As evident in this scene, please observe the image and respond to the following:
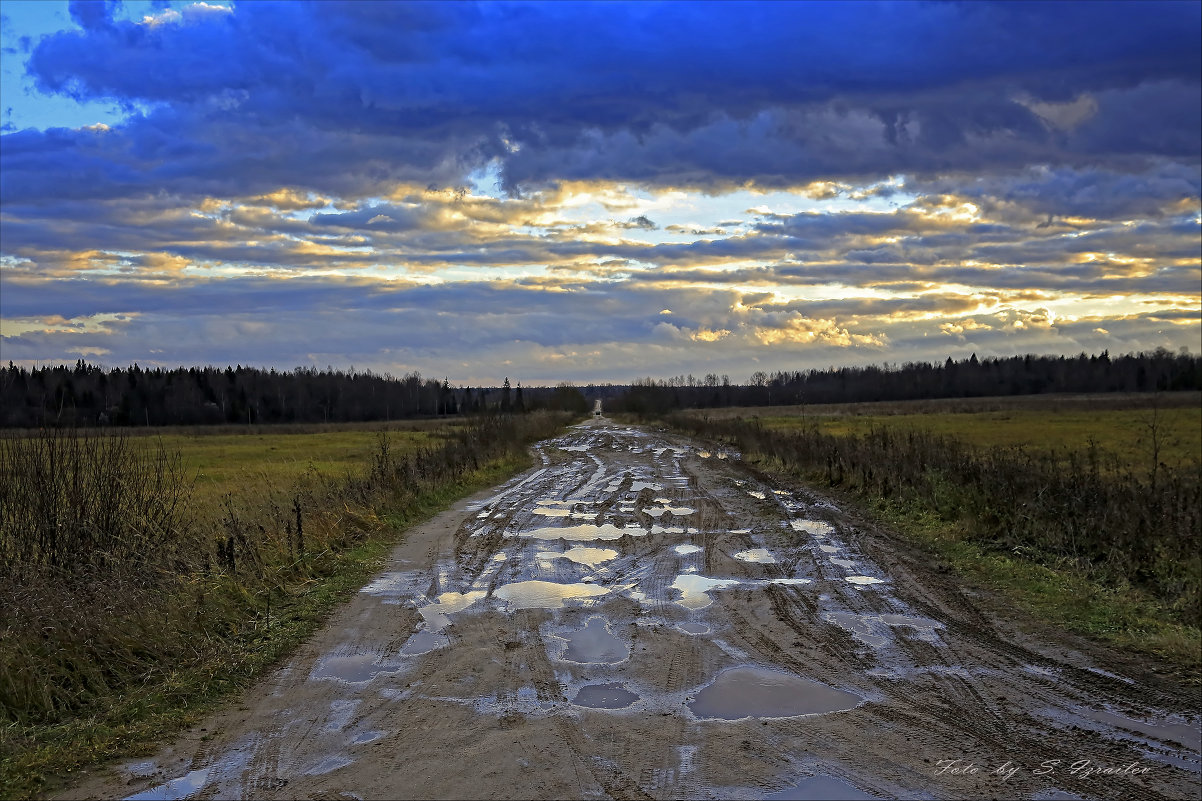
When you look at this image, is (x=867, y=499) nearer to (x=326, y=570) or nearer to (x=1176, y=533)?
(x=1176, y=533)

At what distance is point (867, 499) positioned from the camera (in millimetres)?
17531

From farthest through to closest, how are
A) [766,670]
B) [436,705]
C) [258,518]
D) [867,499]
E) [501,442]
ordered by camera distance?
1. [501,442]
2. [867,499]
3. [258,518]
4. [766,670]
5. [436,705]

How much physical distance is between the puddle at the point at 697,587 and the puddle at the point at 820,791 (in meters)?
4.17

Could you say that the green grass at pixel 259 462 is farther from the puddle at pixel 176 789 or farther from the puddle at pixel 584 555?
the puddle at pixel 176 789

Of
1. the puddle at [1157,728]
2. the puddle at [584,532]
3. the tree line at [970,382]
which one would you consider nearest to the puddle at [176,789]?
the puddle at [1157,728]

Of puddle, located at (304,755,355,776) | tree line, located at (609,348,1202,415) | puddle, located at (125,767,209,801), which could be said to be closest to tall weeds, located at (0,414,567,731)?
puddle, located at (125,767,209,801)

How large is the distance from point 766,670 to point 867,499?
11.8 metres

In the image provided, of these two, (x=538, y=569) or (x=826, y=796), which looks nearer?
(x=826, y=796)

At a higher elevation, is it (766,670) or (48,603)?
(48,603)

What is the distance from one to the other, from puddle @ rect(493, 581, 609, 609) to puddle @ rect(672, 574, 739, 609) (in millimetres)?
925

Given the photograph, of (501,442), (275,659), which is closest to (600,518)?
(275,659)

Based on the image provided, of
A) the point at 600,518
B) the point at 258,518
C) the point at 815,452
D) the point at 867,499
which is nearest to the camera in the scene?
the point at 258,518

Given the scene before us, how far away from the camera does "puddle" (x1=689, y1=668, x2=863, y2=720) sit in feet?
18.6

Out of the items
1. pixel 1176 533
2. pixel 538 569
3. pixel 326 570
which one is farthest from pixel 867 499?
pixel 326 570
